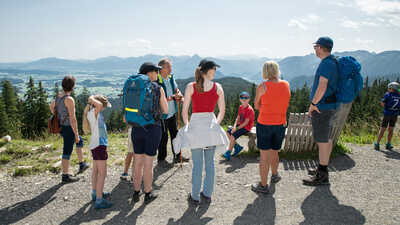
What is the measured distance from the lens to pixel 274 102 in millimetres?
4297

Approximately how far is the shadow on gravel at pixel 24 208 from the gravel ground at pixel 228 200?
0.01 m

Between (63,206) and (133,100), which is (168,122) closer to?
(133,100)

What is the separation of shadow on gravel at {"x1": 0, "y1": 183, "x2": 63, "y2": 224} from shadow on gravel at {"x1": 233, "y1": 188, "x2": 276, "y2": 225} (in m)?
3.63

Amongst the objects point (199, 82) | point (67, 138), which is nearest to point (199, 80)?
point (199, 82)

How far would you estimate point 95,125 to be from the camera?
4270 millimetres

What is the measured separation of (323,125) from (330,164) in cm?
219

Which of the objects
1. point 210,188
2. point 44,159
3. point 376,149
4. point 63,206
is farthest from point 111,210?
point 376,149

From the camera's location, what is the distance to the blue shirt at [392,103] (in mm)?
7351

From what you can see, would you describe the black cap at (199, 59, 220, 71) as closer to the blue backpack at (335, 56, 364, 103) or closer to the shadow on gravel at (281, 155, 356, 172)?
the blue backpack at (335, 56, 364, 103)

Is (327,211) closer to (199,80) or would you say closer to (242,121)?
(199,80)

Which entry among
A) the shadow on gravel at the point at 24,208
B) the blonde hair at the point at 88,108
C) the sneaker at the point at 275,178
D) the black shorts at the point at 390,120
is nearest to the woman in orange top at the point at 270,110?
the sneaker at the point at 275,178

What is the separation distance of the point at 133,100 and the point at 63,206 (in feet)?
8.15

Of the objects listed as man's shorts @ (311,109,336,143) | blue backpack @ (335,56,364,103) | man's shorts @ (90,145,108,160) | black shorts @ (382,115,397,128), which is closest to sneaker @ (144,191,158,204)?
man's shorts @ (90,145,108,160)

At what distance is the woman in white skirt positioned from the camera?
157 inches
